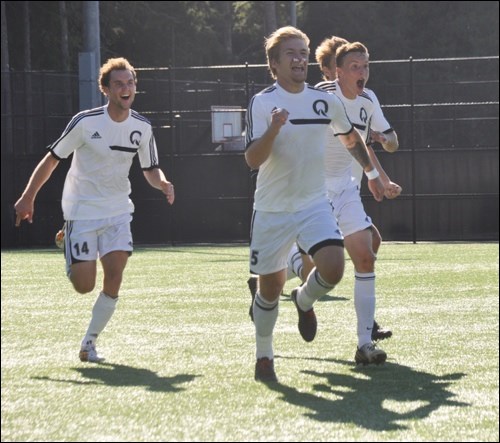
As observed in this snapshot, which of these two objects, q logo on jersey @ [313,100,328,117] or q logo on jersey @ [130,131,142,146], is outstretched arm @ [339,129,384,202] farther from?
q logo on jersey @ [130,131,142,146]

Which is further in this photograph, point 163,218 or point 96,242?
point 163,218

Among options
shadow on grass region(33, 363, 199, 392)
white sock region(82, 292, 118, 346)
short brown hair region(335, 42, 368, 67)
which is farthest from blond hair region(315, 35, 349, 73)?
shadow on grass region(33, 363, 199, 392)

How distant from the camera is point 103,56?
41.3 meters

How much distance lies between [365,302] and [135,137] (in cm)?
204

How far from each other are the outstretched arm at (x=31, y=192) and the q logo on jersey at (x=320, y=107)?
214 cm

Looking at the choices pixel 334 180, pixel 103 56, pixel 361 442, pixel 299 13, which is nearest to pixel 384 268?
pixel 334 180

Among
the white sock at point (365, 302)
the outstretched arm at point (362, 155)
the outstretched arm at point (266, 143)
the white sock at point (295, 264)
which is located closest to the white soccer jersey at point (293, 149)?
the outstretched arm at point (266, 143)

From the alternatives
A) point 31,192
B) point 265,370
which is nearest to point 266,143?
point 265,370

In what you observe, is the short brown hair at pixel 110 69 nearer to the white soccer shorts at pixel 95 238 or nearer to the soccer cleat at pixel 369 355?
the white soccer shorts at pixel 95 238

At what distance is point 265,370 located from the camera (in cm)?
730

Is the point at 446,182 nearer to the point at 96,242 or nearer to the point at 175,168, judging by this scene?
the point at 175,168

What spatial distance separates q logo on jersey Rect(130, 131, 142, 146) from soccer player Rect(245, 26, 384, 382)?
1643 mm

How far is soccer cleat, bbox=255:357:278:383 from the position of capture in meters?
7.26

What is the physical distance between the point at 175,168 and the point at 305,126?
55.4 feet
